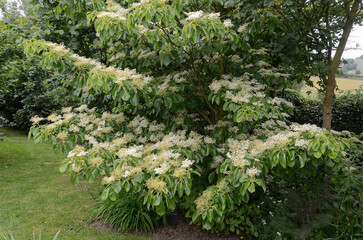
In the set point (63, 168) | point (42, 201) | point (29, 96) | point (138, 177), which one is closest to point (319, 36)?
point (138, 177)

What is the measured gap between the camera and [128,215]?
3896mm

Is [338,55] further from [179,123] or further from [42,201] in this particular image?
[42,201]

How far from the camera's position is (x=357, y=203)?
3225 millimetres

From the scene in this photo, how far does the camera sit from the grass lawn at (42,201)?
12.4ft

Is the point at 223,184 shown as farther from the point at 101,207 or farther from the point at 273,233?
the point at 101,207

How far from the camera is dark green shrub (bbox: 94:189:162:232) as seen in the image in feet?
12.5

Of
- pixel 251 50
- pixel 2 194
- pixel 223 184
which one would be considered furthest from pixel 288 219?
pixel 2 194

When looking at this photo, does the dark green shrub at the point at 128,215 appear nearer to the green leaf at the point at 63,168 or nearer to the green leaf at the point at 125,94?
the green leaf at the point at 63,168

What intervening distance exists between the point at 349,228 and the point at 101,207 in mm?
3259

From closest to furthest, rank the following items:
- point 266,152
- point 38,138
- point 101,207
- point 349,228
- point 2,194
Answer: point 266,152 → point 38,138 → point 349,228 → point 101,207 → point 2,194

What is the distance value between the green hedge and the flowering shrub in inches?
123

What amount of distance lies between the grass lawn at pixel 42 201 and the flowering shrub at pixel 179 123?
4.12ft

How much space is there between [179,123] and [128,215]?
1599mm

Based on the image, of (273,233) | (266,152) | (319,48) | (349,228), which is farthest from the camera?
(319,48)
